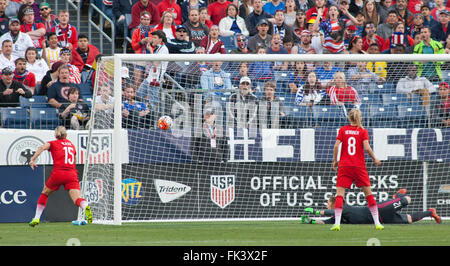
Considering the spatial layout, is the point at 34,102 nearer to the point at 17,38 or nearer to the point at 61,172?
the point at 17,38

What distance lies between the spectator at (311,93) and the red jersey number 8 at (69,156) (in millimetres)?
4394

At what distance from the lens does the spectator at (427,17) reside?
64.6 feet

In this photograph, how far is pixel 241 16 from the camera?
62.9 feet

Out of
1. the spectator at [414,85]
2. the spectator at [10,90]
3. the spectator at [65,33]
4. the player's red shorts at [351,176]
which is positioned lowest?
the player's red shorts at [351,176]

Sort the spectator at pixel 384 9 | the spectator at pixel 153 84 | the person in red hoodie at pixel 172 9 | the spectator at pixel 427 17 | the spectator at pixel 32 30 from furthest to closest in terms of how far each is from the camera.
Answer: the spectator at pixel 384 9 < the spectator at pixel 427 17 < the person in red hoodie at pixel 172 9 < the spectator at pixel 32 30 < the spectator at pixel 153 84

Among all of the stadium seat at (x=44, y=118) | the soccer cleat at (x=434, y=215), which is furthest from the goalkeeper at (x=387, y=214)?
the stadium seat at (x=44, y=118)

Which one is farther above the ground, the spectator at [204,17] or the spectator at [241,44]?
the spectator at [204,17]

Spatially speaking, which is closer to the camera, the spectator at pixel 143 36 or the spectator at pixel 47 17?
the spectator at pixel 143 36

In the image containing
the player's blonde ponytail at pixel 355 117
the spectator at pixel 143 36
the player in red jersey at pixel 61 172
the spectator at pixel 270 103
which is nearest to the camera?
the player's blonde ponytail at pixel 355 117

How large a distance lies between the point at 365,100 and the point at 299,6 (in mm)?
5223

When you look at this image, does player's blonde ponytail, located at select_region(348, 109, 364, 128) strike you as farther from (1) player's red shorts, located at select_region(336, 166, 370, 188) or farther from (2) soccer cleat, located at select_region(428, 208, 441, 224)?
(2) soccer cleat, located at select_region(428, 208, 441, 224)

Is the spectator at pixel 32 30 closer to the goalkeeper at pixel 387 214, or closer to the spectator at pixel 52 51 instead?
the spectator at pixel 52 51
